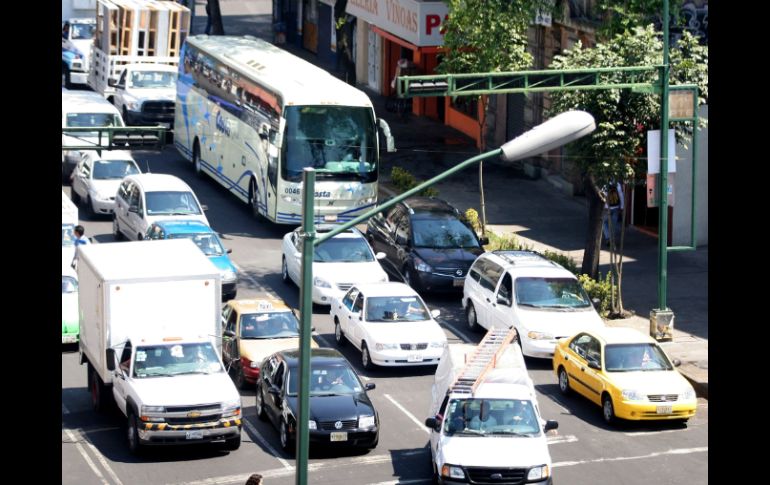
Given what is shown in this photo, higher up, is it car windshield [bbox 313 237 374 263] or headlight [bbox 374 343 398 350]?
car windshield [bbox 313 237 374 263]

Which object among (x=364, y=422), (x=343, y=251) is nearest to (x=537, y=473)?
(x=364, y=422)

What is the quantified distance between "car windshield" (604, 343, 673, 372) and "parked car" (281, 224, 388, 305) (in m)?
7.46

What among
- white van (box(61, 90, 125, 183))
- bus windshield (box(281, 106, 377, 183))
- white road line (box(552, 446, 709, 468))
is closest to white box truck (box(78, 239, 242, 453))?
white road line (box(552, 446, 709, 468))

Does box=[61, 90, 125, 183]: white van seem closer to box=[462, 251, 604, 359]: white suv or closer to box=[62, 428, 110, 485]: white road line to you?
box=[462, 251, 604, 359]: white suv

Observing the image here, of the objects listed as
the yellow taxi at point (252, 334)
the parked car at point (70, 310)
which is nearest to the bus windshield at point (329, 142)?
the parked car at point (70, 310)

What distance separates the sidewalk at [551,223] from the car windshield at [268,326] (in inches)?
290

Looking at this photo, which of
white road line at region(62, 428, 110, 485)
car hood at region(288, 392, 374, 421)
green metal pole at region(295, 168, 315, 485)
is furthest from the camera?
car hood at region(288, 392, 374, 421)

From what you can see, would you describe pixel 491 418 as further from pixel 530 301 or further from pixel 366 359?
pixel 530 301

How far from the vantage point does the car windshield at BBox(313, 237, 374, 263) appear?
1134 inches

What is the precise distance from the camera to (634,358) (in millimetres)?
21859

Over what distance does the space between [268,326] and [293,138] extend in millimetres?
10634

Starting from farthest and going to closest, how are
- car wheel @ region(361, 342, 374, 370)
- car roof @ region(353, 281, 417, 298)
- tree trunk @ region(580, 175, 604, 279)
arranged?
1. tree trunk @ region(580, 175, 604, 279)
2. car roof @ region(353, 281, 417, 298)
3. car wheel @ region(361, 342, 374, 370)

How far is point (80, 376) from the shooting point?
2433cm
